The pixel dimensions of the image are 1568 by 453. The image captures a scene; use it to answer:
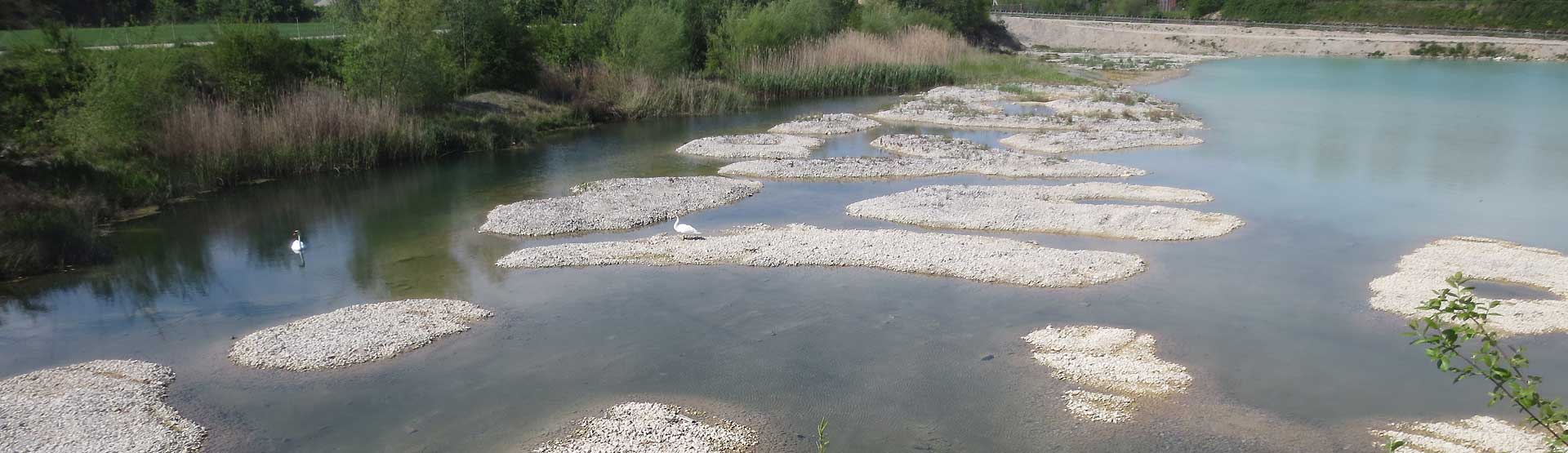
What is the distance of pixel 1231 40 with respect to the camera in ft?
208

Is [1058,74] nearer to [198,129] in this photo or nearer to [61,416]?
[198,129]

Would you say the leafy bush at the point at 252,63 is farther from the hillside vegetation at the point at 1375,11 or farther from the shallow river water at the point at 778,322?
the hillside vegetation at the point at 1375,11

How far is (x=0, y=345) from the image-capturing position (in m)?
10.5

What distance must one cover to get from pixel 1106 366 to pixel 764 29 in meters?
27.8

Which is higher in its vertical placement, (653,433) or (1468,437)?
(653,433)

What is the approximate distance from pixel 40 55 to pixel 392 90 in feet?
21.7

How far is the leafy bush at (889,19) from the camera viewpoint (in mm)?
43156

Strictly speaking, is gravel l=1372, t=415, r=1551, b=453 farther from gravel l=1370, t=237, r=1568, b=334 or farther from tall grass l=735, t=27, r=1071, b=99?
tall grass l=735, t=27, r=1071, b=99

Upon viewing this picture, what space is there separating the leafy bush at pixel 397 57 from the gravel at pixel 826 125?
28.5 ft

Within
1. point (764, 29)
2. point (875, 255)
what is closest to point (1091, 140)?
point (875, 255)

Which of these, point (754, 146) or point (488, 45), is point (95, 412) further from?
point (488, 45)

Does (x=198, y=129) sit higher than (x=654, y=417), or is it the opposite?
(x=198, y=129)

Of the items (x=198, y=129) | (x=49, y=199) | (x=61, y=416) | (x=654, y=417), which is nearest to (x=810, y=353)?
(x=654, y=417)

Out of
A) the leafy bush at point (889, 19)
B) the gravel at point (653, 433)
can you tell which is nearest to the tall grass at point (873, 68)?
the leafy bush at point (889, 19)
